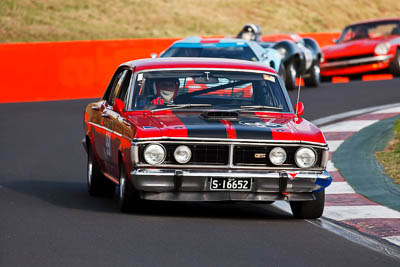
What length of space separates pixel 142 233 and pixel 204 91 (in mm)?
2015

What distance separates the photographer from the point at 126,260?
6.98 meters

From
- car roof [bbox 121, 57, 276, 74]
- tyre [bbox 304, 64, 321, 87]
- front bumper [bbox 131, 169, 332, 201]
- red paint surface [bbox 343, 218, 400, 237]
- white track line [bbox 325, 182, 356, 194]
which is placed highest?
car roof [bbox 121, 57, 276, 74]

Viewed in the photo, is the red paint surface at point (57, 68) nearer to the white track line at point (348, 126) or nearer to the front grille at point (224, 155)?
the white track line at point (348, 126)

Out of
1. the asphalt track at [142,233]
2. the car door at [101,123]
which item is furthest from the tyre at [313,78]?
the car door at [101,123]

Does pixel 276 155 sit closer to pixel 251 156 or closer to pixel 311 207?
pixel 251 156

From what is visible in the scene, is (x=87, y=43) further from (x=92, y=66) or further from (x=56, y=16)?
(x=56, y=16)

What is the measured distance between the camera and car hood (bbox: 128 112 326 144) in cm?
861

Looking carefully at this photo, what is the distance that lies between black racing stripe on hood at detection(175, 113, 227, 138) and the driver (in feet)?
2.22

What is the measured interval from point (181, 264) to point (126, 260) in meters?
0.36

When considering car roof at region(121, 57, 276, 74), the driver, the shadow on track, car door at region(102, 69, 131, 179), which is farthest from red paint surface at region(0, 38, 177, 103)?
the driver

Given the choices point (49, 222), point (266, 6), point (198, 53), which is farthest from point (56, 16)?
point (49, 222)

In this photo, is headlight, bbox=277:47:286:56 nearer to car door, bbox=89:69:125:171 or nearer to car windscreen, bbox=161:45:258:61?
car windscreen, bbox=161:45:258:61

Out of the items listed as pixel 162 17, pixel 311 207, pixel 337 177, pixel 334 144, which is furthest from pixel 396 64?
pixel 162 17

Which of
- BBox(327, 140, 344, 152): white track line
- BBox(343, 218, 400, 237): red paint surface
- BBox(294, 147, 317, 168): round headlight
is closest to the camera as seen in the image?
BBox(343, 218, 400, 237): red paint surface
